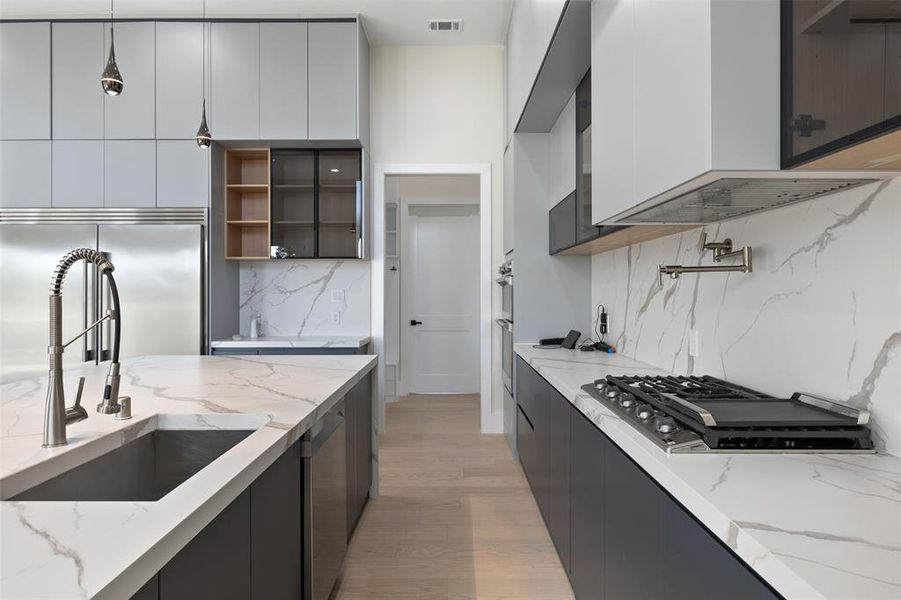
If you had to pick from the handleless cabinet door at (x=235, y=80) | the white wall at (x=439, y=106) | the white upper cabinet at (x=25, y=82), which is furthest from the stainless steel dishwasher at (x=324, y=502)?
the white upper cabinet at (x=25, y=82)

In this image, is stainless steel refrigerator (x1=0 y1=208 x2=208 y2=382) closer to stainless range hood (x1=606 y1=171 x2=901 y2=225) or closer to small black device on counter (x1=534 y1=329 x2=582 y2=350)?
small black device on counter (x1=534 y1=329 x2=582 y2=350)

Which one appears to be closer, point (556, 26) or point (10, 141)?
point (556, 26)

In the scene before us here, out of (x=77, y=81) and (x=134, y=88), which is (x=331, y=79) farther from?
(x=77, y=81)

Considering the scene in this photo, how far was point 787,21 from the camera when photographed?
96 centimetres

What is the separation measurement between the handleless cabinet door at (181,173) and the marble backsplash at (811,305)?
3268mm

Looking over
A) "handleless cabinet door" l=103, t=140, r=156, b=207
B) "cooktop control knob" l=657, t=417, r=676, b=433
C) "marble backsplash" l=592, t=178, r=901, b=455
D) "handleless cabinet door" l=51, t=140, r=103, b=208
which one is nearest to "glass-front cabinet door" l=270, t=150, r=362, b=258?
"handleless cabinet door" l=103, t=140, r=156, b=207

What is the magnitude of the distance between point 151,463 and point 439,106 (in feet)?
11.7

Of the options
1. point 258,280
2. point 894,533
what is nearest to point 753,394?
point 894,533

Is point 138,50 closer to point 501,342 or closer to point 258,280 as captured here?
point 258,280

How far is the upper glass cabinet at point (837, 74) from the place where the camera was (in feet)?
2.43

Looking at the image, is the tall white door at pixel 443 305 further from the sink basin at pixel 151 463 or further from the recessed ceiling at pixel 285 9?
the sink basin at pixel 151 463

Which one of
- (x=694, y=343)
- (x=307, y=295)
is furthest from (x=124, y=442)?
(x=307, y=295)

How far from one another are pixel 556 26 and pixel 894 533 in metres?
2.00

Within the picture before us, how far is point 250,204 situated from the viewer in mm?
3928
